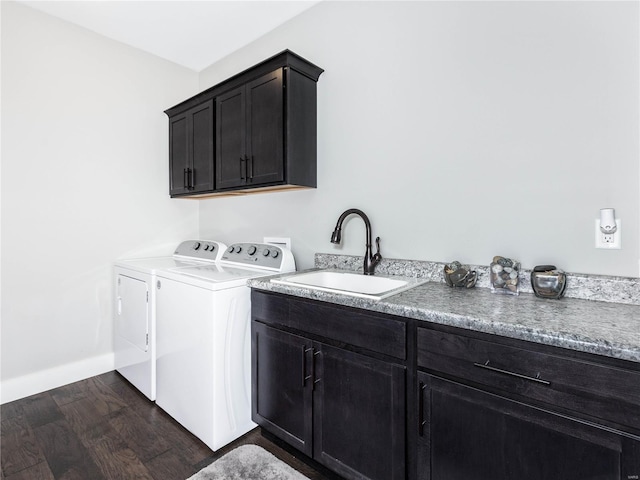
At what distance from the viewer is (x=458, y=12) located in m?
1.63

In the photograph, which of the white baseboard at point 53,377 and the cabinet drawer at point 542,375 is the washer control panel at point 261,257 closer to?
the cabinet drawer at point 542,375

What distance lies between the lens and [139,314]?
224 cm

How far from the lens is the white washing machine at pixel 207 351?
1.70 m

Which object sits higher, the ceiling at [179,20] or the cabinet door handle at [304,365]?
the ceiling at [179,20]

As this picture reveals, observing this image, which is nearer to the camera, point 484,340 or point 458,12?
point 484,340

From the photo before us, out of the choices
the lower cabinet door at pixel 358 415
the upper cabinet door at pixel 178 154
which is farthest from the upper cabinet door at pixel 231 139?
the lower cabinet door at pixel 358 415

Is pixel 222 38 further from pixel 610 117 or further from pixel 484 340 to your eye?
pixel 484 340

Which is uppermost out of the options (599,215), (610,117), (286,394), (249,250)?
(610,117)

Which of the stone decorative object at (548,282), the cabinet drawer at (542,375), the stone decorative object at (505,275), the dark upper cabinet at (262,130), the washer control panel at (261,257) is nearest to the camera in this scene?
the cabinet drawer at (542,375)

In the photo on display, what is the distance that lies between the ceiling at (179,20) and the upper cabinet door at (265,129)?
61 cm

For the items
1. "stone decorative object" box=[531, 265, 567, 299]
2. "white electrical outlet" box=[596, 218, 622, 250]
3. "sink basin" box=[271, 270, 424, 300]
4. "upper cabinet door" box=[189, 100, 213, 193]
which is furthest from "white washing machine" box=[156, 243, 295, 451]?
"white electrical outlet" box=[596, 218, 622, 250]

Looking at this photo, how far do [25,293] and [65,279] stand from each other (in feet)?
0.77

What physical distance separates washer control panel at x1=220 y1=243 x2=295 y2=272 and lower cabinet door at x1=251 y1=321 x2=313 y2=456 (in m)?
0.48

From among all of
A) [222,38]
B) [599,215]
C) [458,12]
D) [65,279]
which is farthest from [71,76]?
[599,215]
